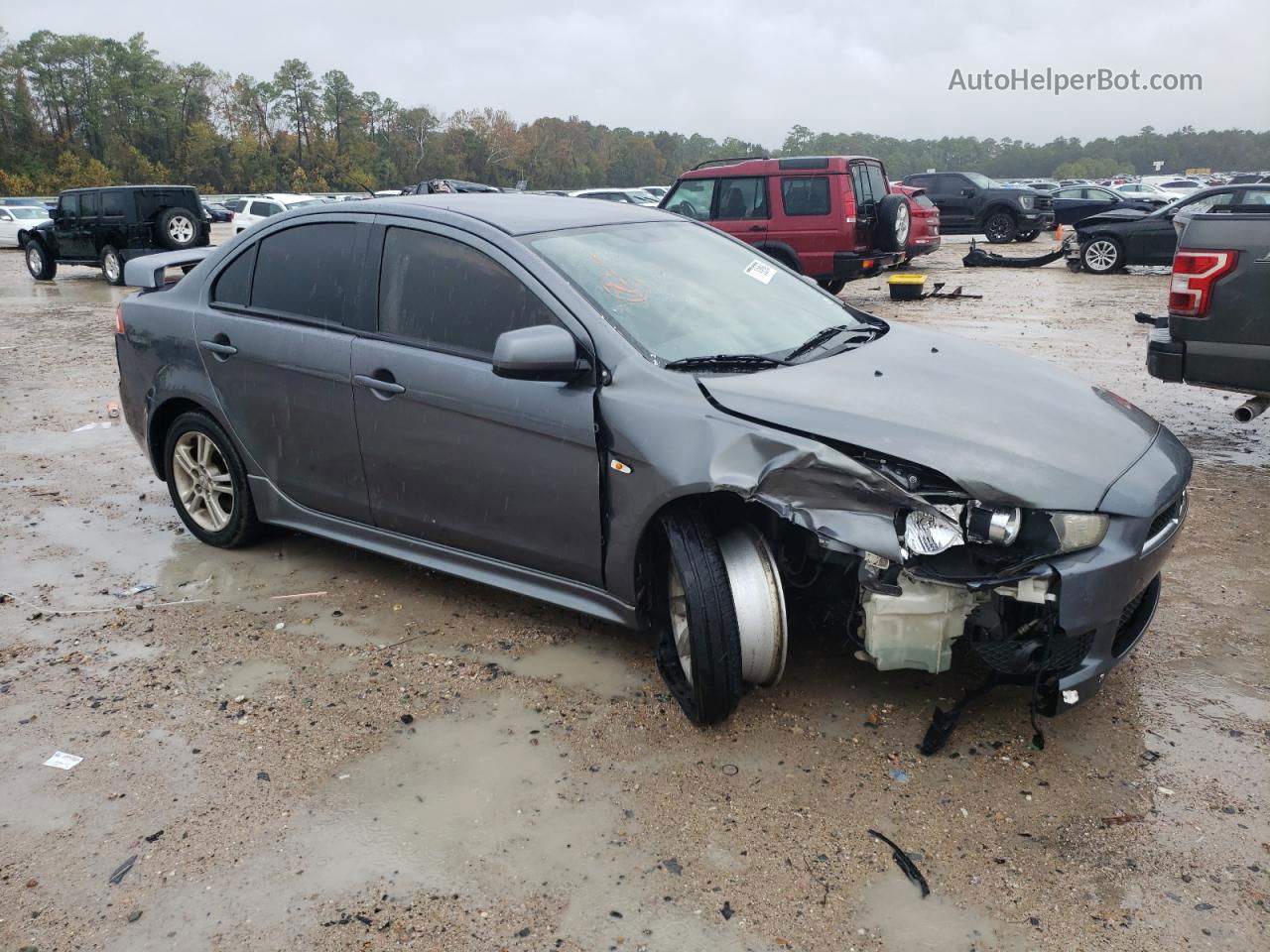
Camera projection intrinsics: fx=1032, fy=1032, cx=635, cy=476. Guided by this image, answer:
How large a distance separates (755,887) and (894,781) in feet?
2.11

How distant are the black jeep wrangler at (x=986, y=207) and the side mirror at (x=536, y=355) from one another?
73.2 feet

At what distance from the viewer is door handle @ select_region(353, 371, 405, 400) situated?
3850 millimetres

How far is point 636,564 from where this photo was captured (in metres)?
3.38

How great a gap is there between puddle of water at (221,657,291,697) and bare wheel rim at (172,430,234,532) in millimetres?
1130

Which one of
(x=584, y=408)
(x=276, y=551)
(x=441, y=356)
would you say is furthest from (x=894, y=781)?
(x=276, y=551)

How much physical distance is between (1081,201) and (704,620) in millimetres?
25023

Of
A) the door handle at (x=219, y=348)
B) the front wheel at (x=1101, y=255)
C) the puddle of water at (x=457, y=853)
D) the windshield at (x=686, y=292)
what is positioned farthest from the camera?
the front wheel at (x=1101, y=255)

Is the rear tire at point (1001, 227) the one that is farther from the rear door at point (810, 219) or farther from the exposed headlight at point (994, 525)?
the exposed headlight at point (994, 525)

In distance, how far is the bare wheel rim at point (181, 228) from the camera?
19.0 m

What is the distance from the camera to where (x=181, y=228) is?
1911 centimetres

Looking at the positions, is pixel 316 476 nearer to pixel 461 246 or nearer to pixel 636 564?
pixel 461 246

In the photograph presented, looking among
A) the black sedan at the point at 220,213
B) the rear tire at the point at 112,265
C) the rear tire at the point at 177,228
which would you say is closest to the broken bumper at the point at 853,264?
the rear tire at the point at 177,228

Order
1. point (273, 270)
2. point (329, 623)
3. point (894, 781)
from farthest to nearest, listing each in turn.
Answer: point (273, 270)
point (329, 623)
point (894, 781)

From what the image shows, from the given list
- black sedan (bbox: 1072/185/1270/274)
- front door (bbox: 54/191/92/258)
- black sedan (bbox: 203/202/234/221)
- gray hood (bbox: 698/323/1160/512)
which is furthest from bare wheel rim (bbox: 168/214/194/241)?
black sedan (bbox: 203/202/234/221)
